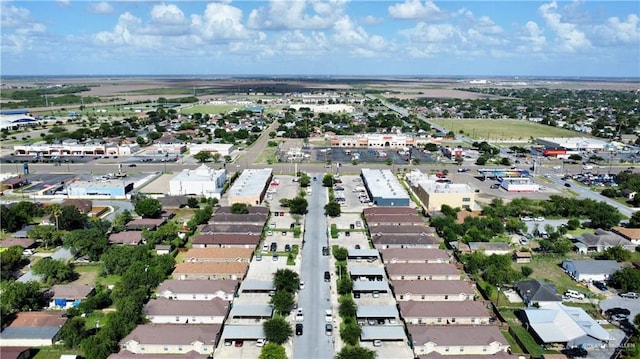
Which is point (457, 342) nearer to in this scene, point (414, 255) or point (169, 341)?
point (414, 255)

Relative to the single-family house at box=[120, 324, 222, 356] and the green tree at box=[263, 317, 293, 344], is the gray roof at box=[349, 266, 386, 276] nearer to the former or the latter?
the green tree at box=[263, 317, 293, 344]

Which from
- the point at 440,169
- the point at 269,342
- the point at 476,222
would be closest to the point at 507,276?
the point at 476,222

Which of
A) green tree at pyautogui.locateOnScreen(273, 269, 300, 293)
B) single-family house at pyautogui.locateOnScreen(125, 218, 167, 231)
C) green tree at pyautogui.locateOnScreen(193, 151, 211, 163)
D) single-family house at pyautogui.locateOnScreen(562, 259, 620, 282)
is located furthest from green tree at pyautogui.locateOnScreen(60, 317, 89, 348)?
green tree at pyautogui.locateOnScreen(193, 151, 211, 163)

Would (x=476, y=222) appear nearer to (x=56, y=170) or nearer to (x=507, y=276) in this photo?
(x=507, y=276)

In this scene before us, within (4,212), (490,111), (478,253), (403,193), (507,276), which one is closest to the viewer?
(507,276)

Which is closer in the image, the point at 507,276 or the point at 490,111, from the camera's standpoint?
the point at 507,276

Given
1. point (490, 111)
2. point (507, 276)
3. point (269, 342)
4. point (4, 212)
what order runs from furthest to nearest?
1. point (490, 111)
2. point (4, 212)
3. point (507, 276)
4. point (269, 342)

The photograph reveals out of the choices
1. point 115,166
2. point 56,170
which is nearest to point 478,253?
point 115,166
